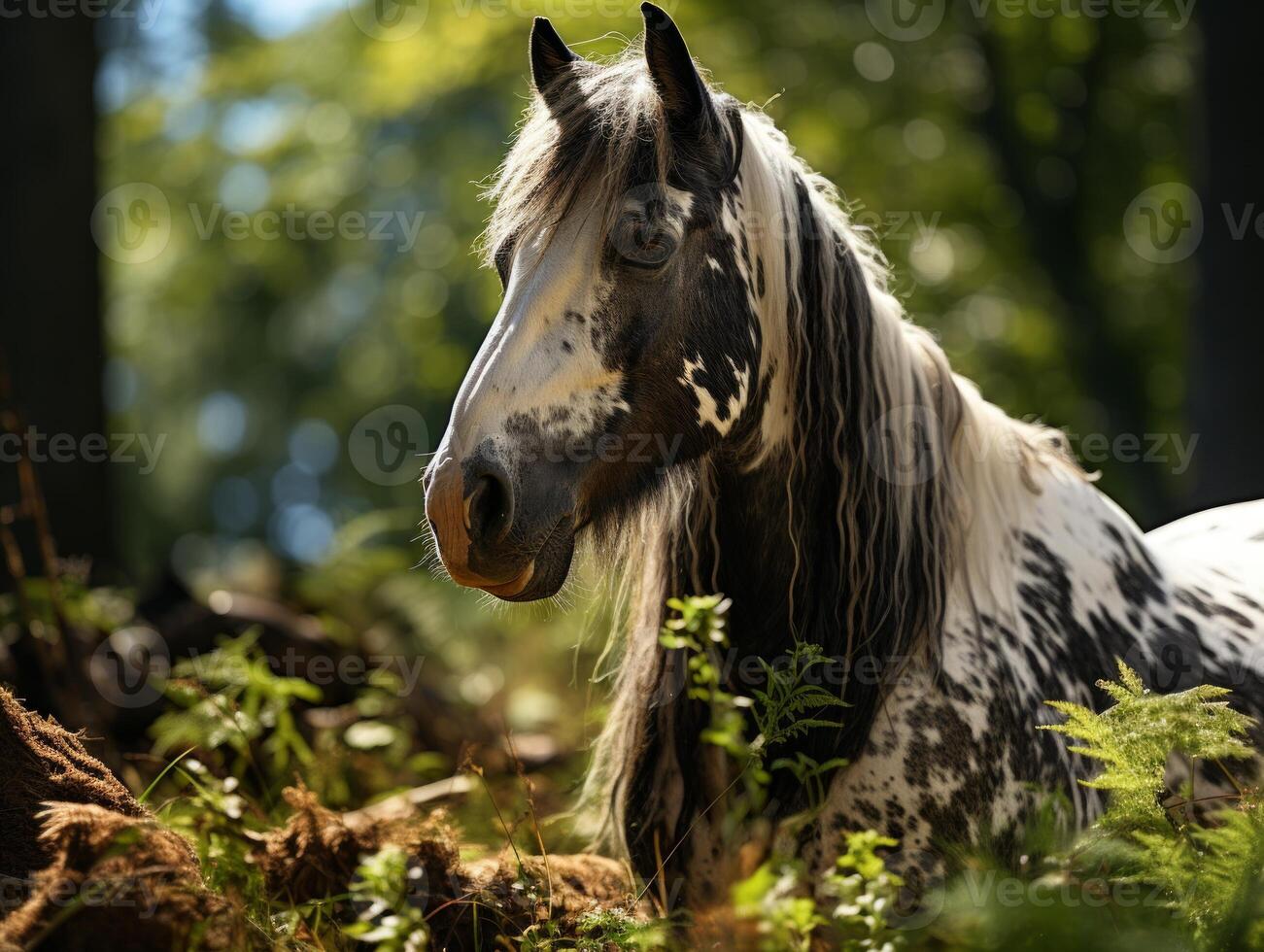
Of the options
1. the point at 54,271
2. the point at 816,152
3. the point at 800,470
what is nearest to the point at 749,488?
the point at 800,470

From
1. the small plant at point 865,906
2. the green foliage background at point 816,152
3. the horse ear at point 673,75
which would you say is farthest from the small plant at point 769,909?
the green foliage background at point 816,152

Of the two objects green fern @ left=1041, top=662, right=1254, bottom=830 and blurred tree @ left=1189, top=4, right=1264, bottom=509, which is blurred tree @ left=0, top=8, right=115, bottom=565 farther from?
blurred tree @ left=1189, top=4, right=1264, bottom=509

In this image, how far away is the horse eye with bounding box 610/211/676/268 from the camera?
104 inches

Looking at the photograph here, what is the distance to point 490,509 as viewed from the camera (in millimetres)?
2473

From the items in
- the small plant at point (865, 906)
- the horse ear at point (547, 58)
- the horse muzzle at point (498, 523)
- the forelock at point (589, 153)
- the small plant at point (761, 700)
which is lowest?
the small plant at point (865, 906)

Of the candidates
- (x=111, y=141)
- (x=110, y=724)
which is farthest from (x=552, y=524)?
(x=111, y=141)

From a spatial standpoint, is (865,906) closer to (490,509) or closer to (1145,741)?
(1145,741)

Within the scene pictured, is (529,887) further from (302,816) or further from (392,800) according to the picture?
(392,800)

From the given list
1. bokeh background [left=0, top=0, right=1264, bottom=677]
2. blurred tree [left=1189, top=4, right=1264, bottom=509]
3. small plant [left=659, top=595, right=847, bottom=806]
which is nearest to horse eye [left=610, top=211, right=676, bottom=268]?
small plant [left=659, top=595, right=847, bottom=806]

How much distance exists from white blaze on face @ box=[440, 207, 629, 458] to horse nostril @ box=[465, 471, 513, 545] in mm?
80

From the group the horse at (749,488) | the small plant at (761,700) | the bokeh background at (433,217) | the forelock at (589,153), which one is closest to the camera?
the small plant at (761,700)

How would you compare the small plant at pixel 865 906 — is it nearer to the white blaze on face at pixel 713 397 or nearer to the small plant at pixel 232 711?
the white blaze on face at pixel 713 397

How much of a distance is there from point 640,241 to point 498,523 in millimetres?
695

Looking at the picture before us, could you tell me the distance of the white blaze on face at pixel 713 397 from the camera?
106 inches
